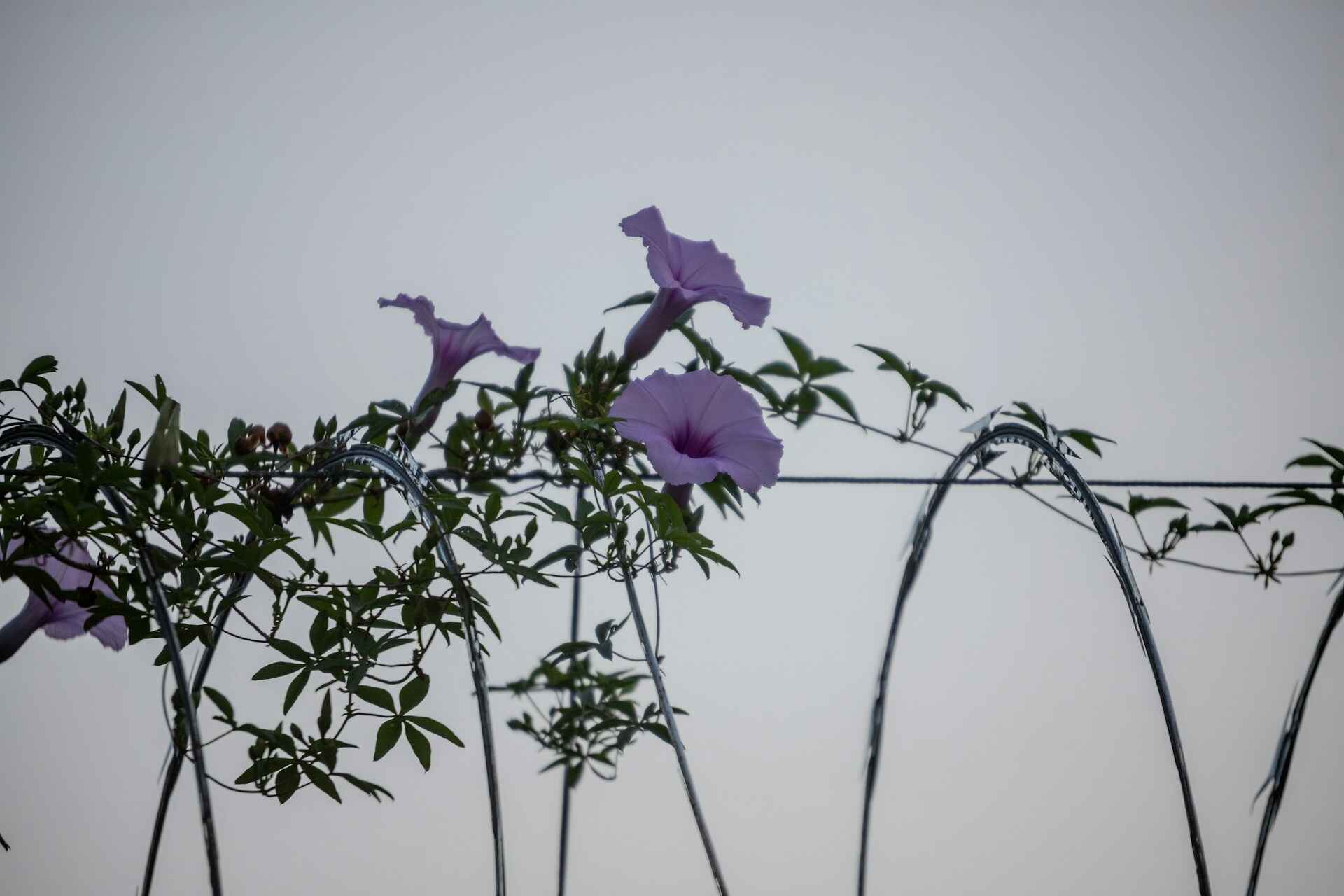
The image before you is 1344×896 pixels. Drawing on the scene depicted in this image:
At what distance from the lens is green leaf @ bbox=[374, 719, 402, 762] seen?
35.8 inches

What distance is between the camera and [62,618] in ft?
3.92

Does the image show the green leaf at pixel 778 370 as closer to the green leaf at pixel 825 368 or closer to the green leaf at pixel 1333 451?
the green leaf at pixel 825 368

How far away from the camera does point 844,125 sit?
9.04 ft

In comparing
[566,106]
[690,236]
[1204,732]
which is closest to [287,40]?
[566,106]

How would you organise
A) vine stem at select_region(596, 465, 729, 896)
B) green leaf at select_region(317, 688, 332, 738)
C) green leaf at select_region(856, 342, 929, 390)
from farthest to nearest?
1. green leaf at select_region(856, 342, 929, 390)
2. green leaf at select_region(317, 688, 332, 738)
3. vine stem at select_region(596, 465, 729, 896)

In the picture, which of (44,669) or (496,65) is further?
(496,65)

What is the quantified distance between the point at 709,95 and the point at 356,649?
217 cm

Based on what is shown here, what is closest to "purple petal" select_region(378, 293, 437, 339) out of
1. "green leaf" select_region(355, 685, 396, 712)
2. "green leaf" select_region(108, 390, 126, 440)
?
"green leaf" select_region(108, 390, 126, 440)

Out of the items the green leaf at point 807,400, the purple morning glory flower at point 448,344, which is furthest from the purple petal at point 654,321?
the green leaf at point 807,400

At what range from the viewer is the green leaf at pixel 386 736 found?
908mm

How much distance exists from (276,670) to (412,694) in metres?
0.14

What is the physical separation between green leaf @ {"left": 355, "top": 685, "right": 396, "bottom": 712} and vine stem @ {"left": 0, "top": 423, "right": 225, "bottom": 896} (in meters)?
0.14

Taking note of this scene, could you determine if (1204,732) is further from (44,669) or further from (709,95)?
(44,669)

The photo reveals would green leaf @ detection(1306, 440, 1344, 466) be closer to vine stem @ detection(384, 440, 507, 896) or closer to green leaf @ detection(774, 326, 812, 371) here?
green leaf @ detection(774, 326, 812, 371)
